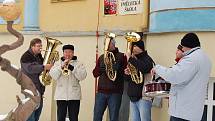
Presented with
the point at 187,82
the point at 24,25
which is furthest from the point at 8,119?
the point at 24,25

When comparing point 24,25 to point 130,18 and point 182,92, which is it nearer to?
point 130,18

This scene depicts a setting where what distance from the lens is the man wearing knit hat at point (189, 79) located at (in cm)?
513

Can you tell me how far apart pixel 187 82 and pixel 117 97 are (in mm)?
2233

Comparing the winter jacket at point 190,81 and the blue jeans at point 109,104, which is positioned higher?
the winter jacket at point 190,81

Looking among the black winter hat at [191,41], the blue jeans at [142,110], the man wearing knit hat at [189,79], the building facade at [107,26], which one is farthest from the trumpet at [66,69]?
the black winter hat at [191,41]

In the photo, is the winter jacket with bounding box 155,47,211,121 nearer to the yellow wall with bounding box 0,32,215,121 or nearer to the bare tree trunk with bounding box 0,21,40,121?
the yellow wall with bounding box 0,32,215,121

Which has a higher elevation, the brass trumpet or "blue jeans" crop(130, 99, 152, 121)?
the brass trumpet

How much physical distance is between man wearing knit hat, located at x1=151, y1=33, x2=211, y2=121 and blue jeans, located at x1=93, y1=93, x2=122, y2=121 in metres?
2.00

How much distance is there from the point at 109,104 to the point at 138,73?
2.84 feet

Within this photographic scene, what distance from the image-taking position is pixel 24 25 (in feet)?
33.4

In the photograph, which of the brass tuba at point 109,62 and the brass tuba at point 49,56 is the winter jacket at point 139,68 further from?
the brass tuba at point 49,56

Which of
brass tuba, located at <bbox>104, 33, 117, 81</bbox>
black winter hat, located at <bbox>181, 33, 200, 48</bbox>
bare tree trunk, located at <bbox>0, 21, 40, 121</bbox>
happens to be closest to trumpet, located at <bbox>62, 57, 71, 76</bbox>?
brass tuba, located at <bbox>104, 33, 117, 81</bbox>

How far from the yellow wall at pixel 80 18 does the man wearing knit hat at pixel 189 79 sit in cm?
264

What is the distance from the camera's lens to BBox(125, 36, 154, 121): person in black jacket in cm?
670
